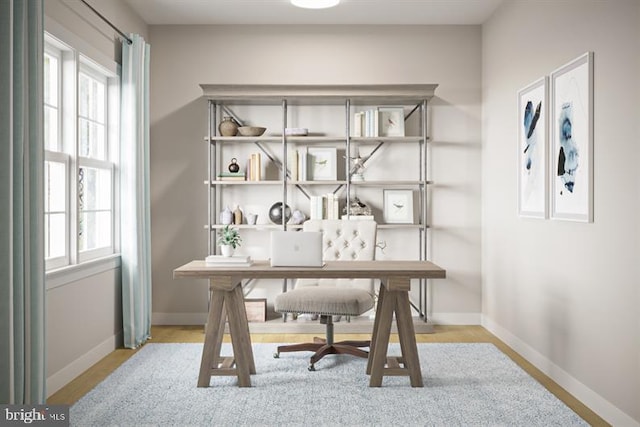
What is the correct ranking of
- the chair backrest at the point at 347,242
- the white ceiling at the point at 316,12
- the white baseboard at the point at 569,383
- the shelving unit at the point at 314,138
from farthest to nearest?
the shelving unit at the point at 314,138, the white ceiling at the point at 316,12, the chair backrest at the point at 347,242, the white baseboard at the point at 569,383

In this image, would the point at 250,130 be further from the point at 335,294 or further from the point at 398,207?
the point at 335,294

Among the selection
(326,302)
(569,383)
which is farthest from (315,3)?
(569,383)

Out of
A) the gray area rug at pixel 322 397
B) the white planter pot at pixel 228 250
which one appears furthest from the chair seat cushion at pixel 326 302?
the white planter pot at pixel 228 250

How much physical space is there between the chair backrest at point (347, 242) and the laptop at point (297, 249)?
789 mm

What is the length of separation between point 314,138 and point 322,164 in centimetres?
26

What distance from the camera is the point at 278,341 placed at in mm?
4590

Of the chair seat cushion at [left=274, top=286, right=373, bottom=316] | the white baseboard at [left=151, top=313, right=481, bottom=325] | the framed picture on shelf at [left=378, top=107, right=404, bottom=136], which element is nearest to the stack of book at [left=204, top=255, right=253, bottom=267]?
the chair seat cushion at [left=274, top=286, right=373, bottom=316]

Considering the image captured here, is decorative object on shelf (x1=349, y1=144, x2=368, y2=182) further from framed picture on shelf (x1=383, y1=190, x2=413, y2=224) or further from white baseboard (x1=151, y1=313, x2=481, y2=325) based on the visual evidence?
white baseboard (x1=151, y1=313, x2=481, y2=325)

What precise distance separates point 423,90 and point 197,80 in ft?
6.63

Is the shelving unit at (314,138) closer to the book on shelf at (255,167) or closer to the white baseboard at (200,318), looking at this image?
the book on shelf at (255,167)

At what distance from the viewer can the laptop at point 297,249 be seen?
3357 mm

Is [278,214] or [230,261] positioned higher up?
[278,214]

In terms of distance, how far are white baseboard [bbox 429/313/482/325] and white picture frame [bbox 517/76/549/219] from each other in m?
1.40

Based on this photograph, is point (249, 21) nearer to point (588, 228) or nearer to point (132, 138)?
point (132, 138)
